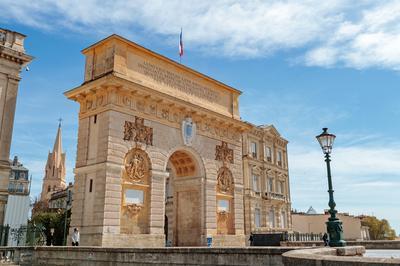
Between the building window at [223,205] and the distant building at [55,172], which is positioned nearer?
the building window at [223,205]

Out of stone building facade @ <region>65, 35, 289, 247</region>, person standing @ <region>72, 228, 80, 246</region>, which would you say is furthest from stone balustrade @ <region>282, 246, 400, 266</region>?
person standing @ <region>72, 228, 80, 246</region>

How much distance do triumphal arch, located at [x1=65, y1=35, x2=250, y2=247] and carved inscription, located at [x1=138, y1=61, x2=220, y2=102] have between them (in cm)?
6

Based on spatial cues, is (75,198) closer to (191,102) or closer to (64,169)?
(191,102)

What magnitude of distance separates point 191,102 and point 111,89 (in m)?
5.54

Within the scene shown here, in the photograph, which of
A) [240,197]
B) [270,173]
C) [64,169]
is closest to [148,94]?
[240,197]

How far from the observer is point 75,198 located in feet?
64.1

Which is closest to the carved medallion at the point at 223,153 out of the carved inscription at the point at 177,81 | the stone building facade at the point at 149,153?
the stone building facade at the point at 149,153

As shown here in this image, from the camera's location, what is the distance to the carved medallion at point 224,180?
25.0m

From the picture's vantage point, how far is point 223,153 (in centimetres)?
2548

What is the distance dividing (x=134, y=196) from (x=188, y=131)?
5.42 meters

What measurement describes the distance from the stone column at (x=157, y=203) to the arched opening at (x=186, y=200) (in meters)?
2.83

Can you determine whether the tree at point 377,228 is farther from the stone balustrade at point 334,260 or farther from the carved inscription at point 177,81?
the stone balustrade at point 334,260

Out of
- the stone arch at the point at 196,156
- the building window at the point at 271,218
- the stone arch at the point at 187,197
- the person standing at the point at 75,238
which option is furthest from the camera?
the building window at the point at 271,218

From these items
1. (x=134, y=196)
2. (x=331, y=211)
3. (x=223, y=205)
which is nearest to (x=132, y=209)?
(x=134, y=196)
